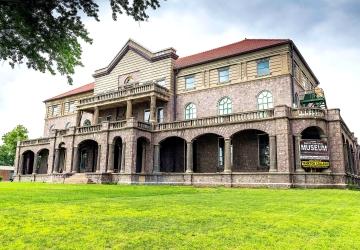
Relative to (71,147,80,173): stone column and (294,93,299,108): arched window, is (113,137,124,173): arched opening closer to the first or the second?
(71,147,80,173): stone column

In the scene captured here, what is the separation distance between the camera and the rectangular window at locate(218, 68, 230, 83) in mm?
32809

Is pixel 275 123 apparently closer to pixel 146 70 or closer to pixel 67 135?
pixel 146 70

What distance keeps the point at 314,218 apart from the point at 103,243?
5.03 m

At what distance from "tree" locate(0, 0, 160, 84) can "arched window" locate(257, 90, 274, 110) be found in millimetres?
23528

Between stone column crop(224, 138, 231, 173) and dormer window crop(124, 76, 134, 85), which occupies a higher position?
dormer window crop(124, 76, 134, 85)

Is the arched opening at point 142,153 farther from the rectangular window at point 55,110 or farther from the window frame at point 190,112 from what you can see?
the rectangular window at point 55,110

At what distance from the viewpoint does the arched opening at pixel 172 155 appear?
32.9 m

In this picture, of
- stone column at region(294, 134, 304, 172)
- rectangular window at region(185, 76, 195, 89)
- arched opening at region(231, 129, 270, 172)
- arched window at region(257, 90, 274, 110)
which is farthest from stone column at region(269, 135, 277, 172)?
rectangular window at region(185, 76, 195, 89)

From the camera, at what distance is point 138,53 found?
38594 mm

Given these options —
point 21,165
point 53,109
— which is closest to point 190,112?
point 21,165

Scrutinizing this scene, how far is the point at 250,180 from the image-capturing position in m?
24.9

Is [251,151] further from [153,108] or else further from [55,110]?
[55,110]

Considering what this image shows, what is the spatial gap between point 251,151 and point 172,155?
28.0 ft

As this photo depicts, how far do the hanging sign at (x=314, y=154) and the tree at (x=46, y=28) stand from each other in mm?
19238
